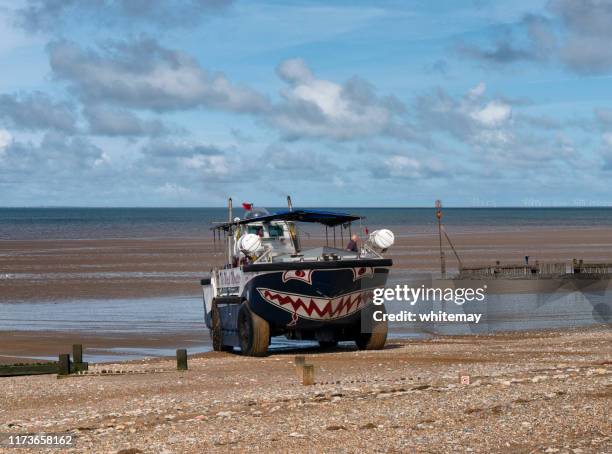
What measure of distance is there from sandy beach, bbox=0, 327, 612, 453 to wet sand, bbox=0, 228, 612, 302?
84.6ft

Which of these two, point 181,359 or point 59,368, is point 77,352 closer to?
point 59,368

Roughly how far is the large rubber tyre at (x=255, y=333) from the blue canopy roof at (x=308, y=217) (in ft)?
7.55

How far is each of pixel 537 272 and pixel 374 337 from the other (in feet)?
71.8

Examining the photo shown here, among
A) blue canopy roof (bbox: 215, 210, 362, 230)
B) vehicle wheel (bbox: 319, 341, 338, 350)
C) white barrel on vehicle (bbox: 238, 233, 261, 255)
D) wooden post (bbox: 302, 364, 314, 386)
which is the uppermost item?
blue canopy roof (bbox: 215, 210, 362, 230)

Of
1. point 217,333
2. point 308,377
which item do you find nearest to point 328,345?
point 217,333

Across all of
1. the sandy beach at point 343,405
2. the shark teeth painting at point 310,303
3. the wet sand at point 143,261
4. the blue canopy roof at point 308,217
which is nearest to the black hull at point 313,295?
the shark teeth painting at point 310,303

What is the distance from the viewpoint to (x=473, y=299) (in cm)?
3750

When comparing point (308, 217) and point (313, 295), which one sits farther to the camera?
point (308, 217)

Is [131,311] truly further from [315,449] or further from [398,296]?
[315,449]

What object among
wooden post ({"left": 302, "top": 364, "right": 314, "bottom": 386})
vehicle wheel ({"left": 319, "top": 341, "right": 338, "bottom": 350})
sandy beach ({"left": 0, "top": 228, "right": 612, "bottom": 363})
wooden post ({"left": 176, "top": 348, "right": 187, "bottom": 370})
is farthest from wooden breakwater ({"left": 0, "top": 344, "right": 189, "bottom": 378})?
vehicle wheel ({"left": 319, "top": 341, "right": 338, "bottom": 350})

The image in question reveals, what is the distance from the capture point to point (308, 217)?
25.9 metres

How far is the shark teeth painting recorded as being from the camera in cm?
2409

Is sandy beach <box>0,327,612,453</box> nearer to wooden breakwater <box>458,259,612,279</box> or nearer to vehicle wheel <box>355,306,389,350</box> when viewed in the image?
vehicle wheel <box>355,306,389,350</box>

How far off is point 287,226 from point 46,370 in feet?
24.8
